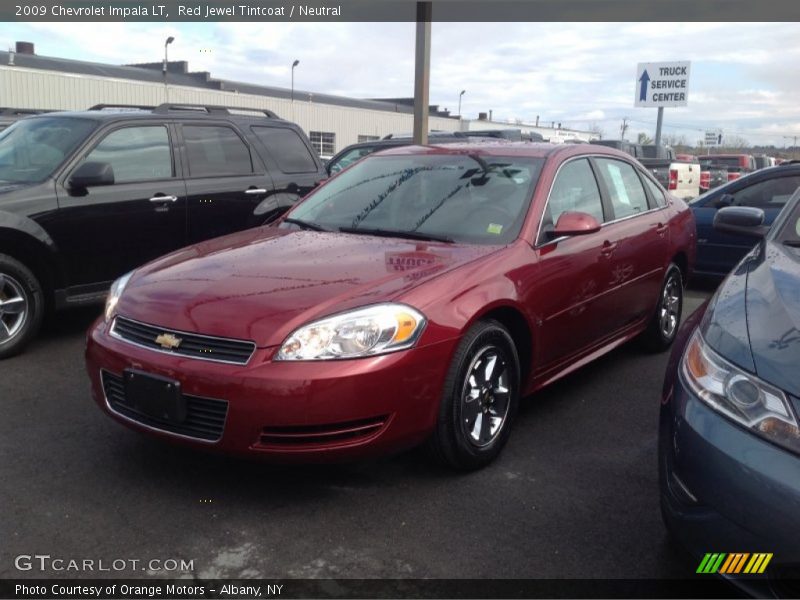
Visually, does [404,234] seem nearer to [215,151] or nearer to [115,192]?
[115,192]

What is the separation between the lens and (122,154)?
5.95 metres

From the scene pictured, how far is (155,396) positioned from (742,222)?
133 inches

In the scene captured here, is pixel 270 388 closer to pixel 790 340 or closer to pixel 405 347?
pixel 405 347

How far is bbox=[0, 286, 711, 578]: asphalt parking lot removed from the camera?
282 cm

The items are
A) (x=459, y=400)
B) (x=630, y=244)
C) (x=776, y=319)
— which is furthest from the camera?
(x=630, y=244)

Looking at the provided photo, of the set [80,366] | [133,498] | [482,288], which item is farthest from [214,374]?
[80,366]

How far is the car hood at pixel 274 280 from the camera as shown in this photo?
3.09 meters

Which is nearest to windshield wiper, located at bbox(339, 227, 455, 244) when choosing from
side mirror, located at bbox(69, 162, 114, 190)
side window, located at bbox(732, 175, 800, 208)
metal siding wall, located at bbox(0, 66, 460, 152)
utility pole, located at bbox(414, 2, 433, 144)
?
side mirror, located at bbox(69, 162, 114, 190)

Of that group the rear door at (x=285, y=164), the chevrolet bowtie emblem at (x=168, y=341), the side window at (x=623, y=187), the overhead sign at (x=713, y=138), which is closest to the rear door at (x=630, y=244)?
the side window at (x=623, y=187)

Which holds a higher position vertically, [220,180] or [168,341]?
[220,180]

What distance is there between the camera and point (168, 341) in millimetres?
3143

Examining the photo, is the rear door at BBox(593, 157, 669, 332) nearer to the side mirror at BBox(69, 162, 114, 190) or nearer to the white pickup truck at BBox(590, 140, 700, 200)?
the side mirror at BBox(69, 162, 114, 190)

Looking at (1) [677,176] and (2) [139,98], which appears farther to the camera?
(2) [139,98]

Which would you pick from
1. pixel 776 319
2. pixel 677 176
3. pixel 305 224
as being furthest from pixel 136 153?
pixel 677 176
